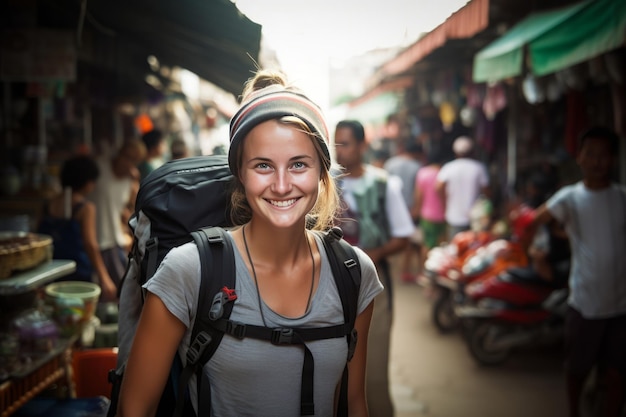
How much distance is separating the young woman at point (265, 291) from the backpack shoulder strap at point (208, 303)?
24 mm

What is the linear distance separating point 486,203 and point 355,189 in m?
5.32

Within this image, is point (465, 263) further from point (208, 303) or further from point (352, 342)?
point (208, 303)

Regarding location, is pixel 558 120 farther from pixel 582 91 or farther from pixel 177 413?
pixel 177 413

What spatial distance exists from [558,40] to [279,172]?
154 inches

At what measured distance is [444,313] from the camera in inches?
325

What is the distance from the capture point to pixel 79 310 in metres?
3.94

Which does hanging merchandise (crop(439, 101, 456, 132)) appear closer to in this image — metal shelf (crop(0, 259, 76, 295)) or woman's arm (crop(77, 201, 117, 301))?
woman's arm (crop(77, 201, 117, 301))

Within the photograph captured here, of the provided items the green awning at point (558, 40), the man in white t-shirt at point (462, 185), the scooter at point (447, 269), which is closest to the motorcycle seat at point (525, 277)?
the scooter at point (447, 269)

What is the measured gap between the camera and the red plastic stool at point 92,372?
3.61 meters

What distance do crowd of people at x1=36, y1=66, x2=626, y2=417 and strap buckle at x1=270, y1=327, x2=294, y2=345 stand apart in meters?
0.04

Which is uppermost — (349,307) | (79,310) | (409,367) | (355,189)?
(355,189)

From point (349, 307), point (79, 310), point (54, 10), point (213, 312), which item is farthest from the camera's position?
point (54, 10)

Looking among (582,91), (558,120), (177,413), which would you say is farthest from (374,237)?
(558,120)

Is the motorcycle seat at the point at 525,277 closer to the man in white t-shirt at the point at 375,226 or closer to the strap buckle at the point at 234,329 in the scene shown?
the man in white t-shirt at the point at 375,226
